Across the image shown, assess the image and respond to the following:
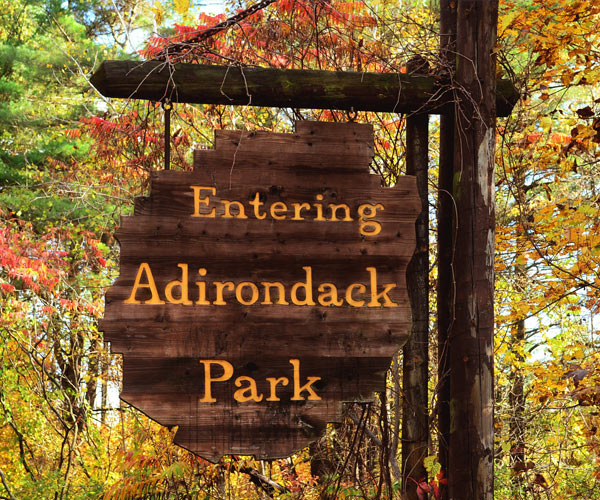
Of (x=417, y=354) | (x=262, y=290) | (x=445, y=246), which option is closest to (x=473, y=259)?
(x=445, y=246)

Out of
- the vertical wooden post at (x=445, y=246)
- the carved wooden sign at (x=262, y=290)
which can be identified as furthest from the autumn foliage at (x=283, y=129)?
the carved wooden sign at (x=262, y=290)

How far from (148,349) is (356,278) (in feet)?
3.48

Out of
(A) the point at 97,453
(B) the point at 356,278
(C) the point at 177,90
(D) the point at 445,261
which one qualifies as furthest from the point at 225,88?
(A) the point at 97,453

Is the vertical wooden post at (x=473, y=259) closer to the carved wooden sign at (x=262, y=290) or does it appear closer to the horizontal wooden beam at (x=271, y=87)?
the horizontal wooden beam at (x=271, y=87)

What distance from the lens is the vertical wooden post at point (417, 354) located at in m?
3.71

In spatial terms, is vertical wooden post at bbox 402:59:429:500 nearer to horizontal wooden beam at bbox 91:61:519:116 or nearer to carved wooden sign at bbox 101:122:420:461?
horizontal wooden beam at bbox 91:61:519:116

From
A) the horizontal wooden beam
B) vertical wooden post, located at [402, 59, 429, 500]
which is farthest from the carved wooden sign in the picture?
vertical wooden post, located at [402, 59, 429, 500]

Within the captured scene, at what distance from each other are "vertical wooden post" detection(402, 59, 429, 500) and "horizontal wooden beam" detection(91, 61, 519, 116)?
0.59ft

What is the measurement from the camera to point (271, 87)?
11.7 ft

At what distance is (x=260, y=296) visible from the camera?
10.8 feet

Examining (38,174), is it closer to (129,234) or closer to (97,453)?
(97,453)

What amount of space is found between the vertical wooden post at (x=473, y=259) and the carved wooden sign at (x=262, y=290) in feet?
1.32

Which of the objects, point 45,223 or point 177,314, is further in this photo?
point 45,223

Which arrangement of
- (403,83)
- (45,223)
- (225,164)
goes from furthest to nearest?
(45,223) < (403,83) < (225,164)
